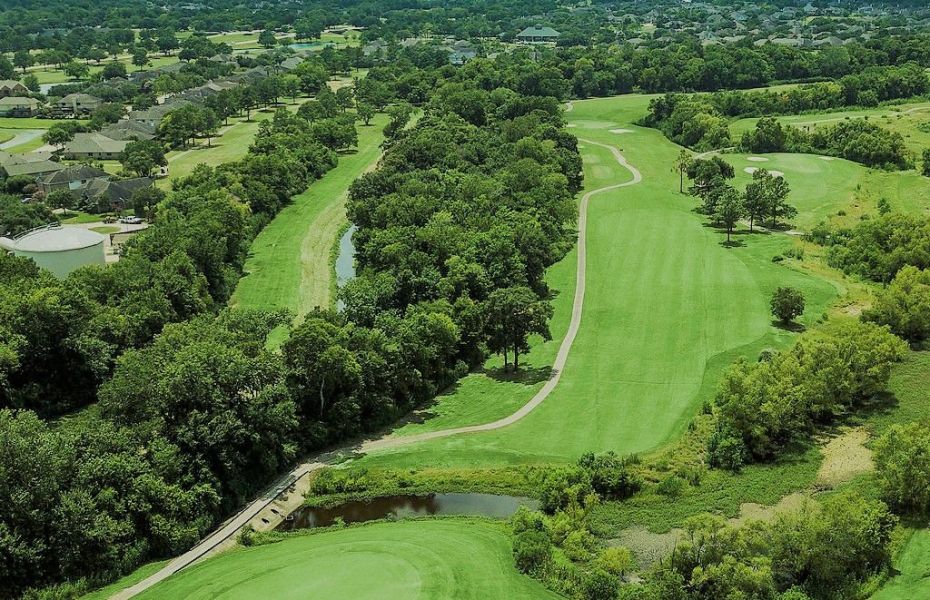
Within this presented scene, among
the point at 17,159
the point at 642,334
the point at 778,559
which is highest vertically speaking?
the point at 17,159

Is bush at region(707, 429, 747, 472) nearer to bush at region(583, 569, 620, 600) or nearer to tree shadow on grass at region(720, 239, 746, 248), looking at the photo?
bush at region(583, 569, 620, 600)

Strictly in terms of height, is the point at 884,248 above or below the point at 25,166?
below

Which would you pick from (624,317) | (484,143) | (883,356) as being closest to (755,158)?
(484,143)

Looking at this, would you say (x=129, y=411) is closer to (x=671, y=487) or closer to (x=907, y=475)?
(x=671, y=487)

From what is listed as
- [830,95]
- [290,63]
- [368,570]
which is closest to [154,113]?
[290,63]

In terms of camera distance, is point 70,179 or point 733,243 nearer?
point 733,243

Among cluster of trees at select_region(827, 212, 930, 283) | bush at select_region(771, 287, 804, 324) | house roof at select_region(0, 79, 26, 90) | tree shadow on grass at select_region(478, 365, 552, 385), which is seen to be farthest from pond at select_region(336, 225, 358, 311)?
house roof at select_region(0, 79, 26, 90)
